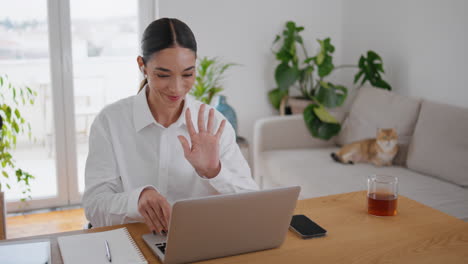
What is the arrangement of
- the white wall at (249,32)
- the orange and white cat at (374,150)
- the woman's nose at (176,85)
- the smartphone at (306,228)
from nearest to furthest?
the smartphone at (306,228) → the woman's nose at (176,85) → the orange and white cat at (374,150) → the white wall at (249,32)

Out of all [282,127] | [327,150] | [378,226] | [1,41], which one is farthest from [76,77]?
[378,226]

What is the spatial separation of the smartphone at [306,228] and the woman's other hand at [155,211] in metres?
0.34

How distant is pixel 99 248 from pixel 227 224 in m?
0.33

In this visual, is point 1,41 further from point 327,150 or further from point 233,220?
point 233,220

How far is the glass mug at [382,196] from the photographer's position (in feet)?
4.96

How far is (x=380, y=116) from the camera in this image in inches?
131

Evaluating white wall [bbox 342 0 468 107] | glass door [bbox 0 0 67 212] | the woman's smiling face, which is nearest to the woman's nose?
the woman's smiling face

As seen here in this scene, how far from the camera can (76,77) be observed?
12.1 feet

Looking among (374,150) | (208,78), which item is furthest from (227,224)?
(208,78)

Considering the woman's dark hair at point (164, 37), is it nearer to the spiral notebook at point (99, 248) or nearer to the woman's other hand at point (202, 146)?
the woman's other hand at point (202, 146)

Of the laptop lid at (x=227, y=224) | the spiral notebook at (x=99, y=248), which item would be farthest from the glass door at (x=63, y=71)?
the laptop lid at (x=227, y=224)

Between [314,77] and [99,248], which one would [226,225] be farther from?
[314,77]

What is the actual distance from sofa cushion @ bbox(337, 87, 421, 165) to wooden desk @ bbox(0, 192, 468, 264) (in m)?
1.67

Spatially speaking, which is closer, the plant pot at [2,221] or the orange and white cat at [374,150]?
the plant pot at [2,221]
